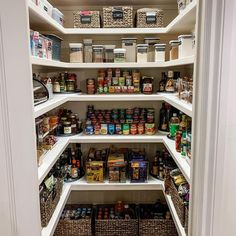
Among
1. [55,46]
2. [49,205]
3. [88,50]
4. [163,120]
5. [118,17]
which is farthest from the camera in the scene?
[163,120]

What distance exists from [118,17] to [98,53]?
362 millimetres

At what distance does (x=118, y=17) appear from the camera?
2.39 meters

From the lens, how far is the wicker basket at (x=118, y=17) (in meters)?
2.38

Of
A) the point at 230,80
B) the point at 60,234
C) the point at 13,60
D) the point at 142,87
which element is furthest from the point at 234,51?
the point at 60,234

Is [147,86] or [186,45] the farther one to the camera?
[147,86]

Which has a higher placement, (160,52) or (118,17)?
(118,17)

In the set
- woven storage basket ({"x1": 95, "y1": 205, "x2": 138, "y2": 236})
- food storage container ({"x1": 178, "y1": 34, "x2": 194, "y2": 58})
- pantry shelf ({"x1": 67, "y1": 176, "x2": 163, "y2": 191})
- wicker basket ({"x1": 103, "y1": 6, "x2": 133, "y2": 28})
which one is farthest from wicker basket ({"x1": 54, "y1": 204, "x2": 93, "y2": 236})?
wicker basket ({"x1": 103, "y1": 6, "x2": 133, "y2": 28})

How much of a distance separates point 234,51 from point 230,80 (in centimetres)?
10

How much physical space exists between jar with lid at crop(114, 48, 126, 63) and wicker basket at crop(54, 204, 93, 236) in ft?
4.84

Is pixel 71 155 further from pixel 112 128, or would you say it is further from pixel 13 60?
pixel 13 60

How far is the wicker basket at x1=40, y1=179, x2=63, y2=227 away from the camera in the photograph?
1.56 meters

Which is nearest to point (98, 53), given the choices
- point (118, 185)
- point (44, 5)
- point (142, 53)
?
point (142, 53)

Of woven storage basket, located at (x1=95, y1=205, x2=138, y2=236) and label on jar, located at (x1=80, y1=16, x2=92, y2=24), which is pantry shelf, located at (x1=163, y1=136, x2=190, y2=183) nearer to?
woven storage basket, located at (x1=95, y1=205, x2=138, y2=236)

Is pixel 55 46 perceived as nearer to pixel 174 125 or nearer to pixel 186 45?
pixel 186 45
